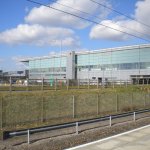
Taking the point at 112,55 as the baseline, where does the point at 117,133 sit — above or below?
below

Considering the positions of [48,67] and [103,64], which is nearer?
[103,64]

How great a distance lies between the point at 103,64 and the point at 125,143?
88.0 m

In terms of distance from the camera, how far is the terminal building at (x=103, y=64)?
87188 millimetres

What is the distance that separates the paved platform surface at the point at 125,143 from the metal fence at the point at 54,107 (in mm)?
5304

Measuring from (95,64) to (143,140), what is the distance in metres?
89.6

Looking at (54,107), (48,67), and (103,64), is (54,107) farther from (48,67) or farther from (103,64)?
(48,67)

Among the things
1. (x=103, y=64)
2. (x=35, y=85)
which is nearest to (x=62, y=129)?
(x=35, y=85)

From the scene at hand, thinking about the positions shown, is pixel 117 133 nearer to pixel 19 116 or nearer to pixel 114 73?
pixel 19 116

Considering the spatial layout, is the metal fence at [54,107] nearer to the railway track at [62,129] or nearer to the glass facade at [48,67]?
the railway track at [62,129]

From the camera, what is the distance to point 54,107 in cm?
1970

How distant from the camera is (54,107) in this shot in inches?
776

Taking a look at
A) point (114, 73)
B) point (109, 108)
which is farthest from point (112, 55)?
point (109, 108)

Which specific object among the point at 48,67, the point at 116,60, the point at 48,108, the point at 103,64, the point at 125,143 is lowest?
the point at 125,143

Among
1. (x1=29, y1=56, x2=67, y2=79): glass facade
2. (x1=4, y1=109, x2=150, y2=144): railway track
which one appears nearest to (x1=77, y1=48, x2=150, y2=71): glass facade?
(x1=29, y1=56, x2=67, y2=79): glass facade
